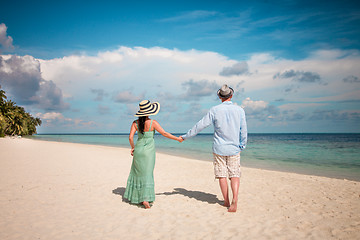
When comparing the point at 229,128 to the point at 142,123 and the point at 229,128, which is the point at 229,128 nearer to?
the point at 229,128

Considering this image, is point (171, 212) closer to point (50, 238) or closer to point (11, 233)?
point (50, 238)

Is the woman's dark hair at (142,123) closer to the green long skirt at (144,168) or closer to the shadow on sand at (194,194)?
the green long skirt at (144,168)

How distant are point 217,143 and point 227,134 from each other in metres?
0.28

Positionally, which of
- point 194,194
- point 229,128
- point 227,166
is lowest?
point 194,194

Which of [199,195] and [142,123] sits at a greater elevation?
[142,123]

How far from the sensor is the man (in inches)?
182

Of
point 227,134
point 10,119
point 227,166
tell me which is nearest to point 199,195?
point 227,166

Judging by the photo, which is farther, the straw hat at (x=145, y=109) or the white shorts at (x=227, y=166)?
the straw hat at (x=145, y=109)

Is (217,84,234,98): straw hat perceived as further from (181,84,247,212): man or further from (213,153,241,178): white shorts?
(213,153,241,178): white shorts

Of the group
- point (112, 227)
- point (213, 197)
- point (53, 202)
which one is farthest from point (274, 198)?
point (53, 202)

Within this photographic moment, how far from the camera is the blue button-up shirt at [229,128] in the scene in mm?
4625

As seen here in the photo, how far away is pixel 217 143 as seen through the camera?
4.71 meters

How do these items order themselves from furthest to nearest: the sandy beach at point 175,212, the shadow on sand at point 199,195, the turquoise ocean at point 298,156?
the turquoise ocean at point 298,156 → the shadow on sand at point 199,195 → the sandy beach at point 175,212

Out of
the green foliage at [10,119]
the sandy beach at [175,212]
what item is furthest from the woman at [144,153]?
the green foliage at [10,119]
